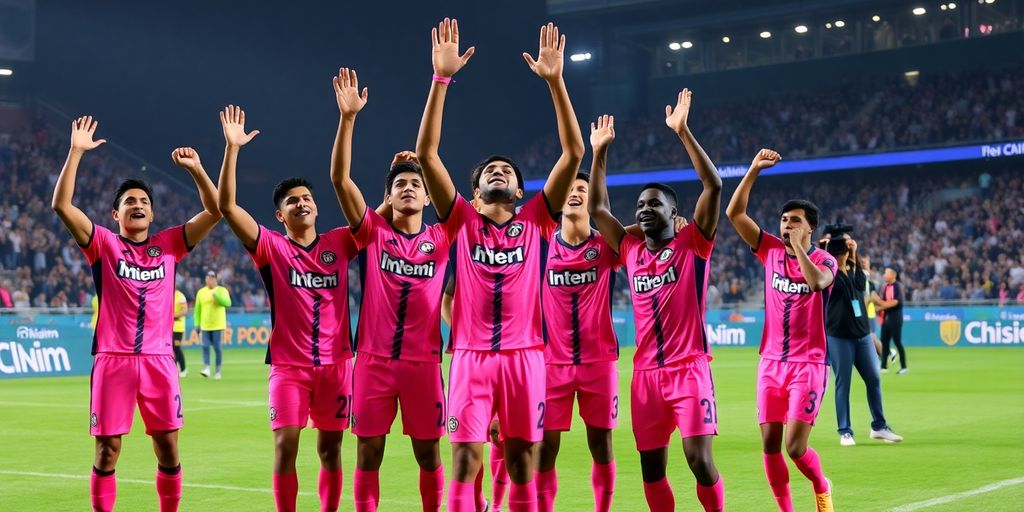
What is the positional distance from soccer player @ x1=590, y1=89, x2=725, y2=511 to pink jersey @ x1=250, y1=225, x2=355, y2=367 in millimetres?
1820

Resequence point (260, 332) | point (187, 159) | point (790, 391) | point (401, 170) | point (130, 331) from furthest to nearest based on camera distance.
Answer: point (260, 332), point (790, 391), point (130, 331), point (187, 159), point (401, 170)

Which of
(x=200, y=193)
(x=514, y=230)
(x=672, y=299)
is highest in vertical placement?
(x=200, y=193)

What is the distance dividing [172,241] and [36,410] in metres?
10.6

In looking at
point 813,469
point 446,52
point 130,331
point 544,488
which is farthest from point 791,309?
point 130,331

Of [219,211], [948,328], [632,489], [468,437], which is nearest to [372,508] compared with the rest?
[468,437]

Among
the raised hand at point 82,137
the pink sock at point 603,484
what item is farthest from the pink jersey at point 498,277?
the raised hand at point 82,137

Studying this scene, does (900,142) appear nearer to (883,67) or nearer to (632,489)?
(883,67)

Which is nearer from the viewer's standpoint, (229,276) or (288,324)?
(288,324)

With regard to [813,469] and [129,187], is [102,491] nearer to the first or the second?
[129,187]

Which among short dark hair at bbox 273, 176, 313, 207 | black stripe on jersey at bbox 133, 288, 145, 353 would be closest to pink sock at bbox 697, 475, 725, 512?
short dark hair at bbox 273, 176, 313, 207

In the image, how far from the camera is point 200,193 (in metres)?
7.46

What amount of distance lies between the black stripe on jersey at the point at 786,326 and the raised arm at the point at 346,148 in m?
3.17

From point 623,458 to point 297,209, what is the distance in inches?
201

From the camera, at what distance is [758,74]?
2036 inches
